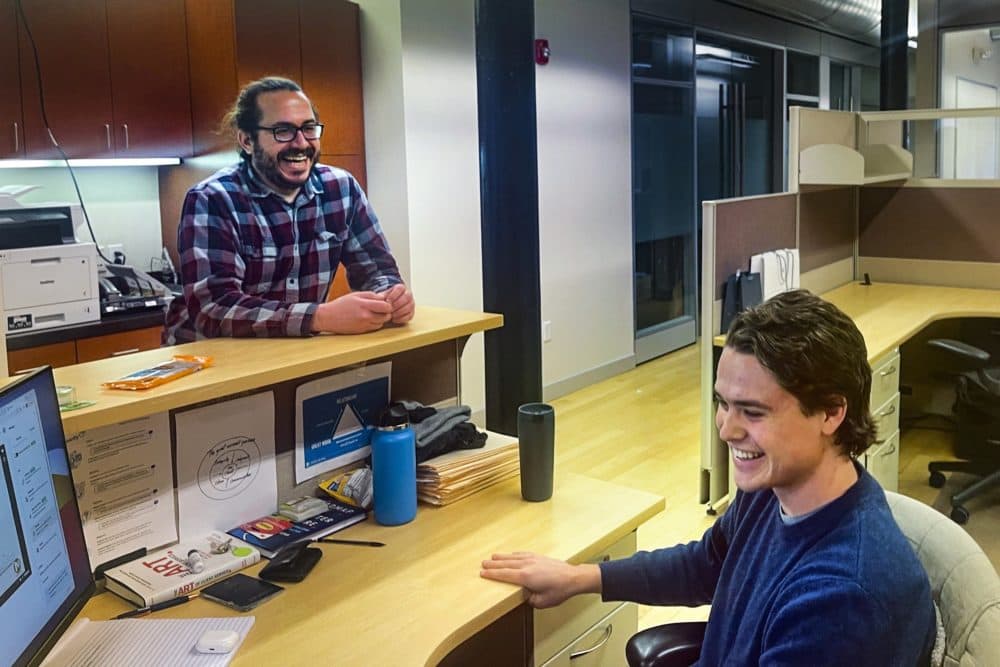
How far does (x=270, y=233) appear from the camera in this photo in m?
2.30

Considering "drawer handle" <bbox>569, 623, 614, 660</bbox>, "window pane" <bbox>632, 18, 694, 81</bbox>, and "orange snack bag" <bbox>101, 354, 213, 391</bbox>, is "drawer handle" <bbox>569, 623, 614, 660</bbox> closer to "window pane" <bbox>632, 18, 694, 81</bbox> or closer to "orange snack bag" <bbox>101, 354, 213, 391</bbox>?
"orange snack bag" <bbox>101, 354, 213, 391</bbox>

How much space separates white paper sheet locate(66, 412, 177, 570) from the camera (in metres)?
1.58

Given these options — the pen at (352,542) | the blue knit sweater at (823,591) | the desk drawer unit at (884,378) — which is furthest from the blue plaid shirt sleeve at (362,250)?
the desk drawer unit at (884,378)

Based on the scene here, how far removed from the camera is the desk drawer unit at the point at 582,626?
168 cm

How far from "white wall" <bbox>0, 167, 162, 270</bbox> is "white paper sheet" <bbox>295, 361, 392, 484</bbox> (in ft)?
8.50

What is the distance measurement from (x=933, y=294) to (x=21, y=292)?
3863 millimetres

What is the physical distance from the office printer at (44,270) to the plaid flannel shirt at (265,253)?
138 cm

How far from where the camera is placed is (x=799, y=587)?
3.91ft

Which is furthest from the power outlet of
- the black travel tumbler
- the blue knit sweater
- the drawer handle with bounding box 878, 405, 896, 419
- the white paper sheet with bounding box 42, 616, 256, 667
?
the blue knit sweater

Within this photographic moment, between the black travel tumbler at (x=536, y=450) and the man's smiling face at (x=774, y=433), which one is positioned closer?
the man's smiling face at (x=774, y=433)

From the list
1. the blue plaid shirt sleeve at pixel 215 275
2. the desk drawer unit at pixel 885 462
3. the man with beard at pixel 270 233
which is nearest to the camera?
the blue plaid shirt sleeve at pixel 215 275

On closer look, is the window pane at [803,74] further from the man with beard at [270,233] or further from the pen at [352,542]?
the pen at [352,542]

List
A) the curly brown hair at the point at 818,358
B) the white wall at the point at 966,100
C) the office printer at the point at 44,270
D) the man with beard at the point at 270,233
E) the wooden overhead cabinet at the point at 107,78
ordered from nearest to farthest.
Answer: the curly brown hair at the point at 818,358
the man with beard at the point at 270,233
the office printer at the point at 44,270
the wooden overhead cabinet at the point at 107,78
the white wall at the point at 966,100

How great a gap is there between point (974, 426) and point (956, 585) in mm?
3416
